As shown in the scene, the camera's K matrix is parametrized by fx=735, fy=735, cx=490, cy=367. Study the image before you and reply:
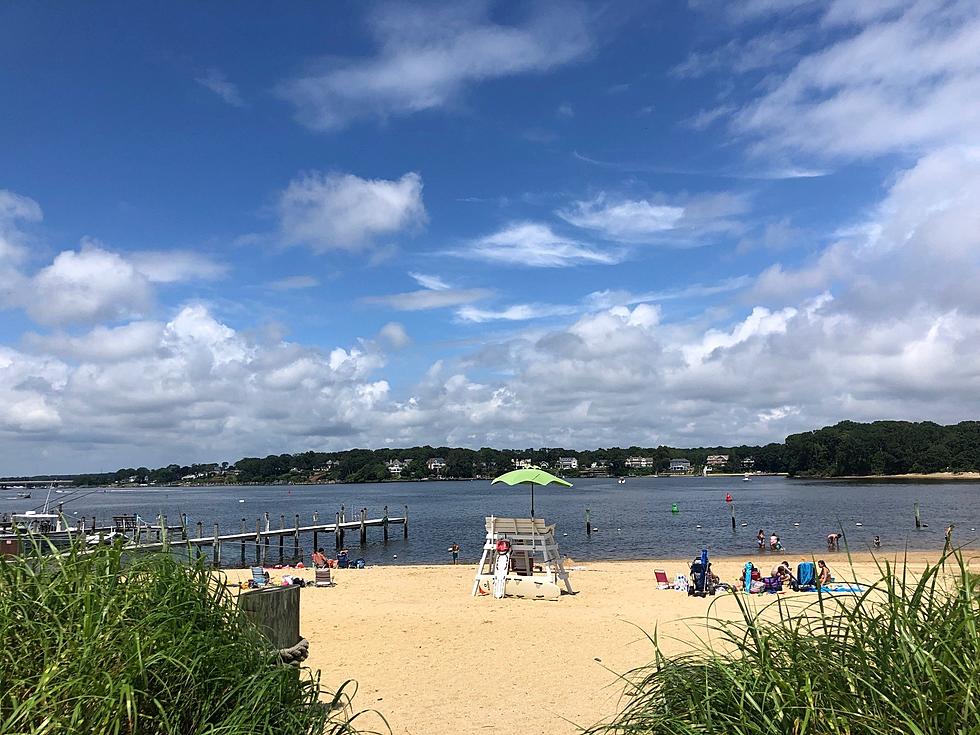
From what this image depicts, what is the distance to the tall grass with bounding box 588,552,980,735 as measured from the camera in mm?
2719

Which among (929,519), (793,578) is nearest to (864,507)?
(929,519)

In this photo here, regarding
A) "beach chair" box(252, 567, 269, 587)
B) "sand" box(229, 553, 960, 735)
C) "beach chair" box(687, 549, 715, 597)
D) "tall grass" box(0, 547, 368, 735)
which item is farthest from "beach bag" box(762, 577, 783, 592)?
"tall grass" box(0, 547, 368, 735)

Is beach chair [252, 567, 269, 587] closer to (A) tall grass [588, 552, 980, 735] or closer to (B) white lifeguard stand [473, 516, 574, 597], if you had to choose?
(B) white lifeguard stand [473, 516, 574, 597]

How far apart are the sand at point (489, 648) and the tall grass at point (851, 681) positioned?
2238 mm

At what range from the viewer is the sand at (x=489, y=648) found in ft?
23.4

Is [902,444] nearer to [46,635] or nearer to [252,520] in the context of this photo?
[252,520]

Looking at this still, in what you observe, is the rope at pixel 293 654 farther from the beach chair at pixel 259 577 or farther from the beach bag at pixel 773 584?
the beach chair at pixel 259 577

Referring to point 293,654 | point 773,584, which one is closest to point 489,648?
point 293,654

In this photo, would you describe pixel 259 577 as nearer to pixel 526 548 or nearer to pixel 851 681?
pixel 526 548

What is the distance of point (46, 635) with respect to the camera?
128 inches

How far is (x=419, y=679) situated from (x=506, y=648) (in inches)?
86.2

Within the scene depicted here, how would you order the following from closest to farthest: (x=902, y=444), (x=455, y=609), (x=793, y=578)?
(x=455, y=609) → (x=793, y=578) → (x=902, y=444)

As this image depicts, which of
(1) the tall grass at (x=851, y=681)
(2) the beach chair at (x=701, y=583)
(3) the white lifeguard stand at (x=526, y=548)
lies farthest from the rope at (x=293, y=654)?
(2) the beach chair at (x=701, y=583)

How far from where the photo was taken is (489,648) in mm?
10469
